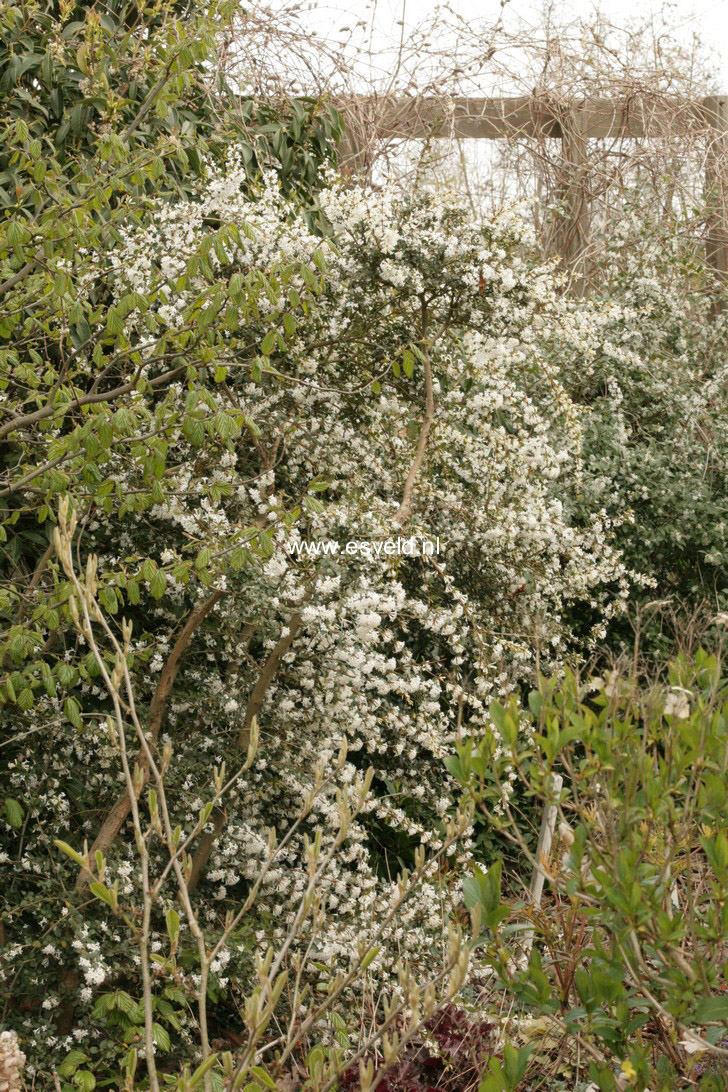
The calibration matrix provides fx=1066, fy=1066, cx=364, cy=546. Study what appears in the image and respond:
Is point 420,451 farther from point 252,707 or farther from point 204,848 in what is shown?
point 204,848

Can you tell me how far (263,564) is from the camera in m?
3.19

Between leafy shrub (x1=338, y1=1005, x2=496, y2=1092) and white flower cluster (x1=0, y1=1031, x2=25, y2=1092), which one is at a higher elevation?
white flower cluster (x1=0, y1=1031, x2=25, y2=1092)

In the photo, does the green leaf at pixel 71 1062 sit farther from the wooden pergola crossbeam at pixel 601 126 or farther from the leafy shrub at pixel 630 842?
the wooden pergola crossbeam at pixel 601 126

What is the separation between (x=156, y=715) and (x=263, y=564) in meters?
0.57

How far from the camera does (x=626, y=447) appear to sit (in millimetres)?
5672

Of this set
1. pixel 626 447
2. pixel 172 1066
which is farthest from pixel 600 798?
pixel 626 447

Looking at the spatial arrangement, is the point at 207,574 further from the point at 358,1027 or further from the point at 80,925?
the point at 358,1027

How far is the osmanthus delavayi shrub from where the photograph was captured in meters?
2.91

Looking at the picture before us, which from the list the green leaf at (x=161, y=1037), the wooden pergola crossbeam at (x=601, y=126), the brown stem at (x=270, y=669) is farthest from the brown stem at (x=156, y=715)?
the wooden pergola crossbeam at (x=601, y=126)

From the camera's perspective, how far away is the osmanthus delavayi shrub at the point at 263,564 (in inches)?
A: 114

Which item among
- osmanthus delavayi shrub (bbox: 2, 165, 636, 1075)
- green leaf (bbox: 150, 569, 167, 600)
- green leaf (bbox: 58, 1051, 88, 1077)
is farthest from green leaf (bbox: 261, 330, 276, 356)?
green leaf (bbox: 58, 1051, 88, 1077)

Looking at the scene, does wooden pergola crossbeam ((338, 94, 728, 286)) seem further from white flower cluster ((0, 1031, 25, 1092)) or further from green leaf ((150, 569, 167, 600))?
white flower cluster ((0, 1031, 25, 1092))

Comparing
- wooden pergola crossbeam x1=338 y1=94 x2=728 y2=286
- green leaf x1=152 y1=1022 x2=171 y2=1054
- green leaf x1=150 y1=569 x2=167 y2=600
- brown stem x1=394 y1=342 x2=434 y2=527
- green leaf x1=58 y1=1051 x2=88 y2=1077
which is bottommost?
green leaf x1=58 y1=1051 x2=88 y2=1077

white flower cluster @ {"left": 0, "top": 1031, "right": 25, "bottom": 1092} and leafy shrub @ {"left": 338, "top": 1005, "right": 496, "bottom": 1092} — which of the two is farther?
leafy shrub @ {"left": 338, "top": 1005, "right": 496, "bottom": 1092}
